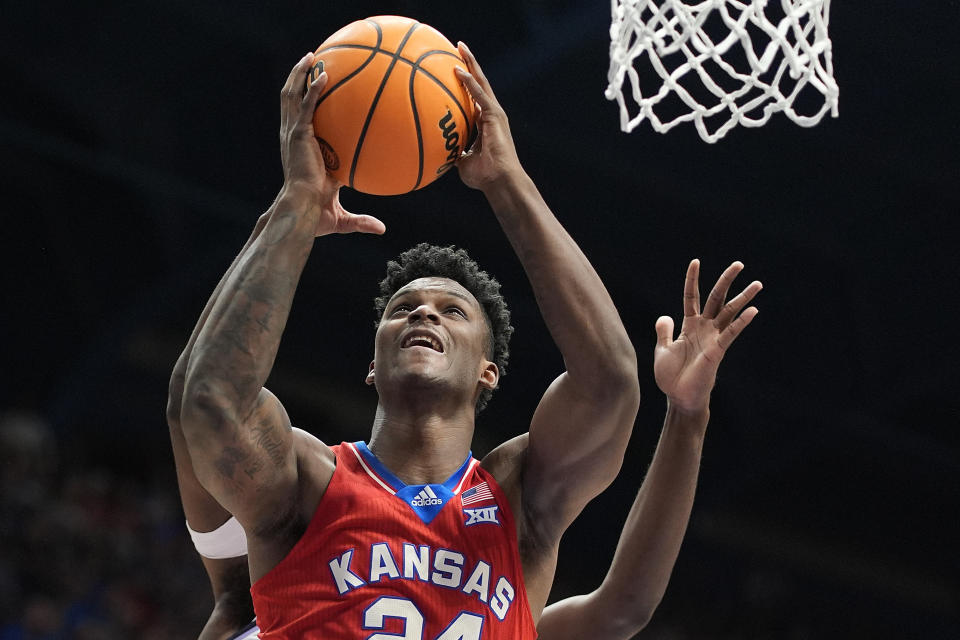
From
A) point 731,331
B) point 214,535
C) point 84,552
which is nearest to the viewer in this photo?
point 731,331

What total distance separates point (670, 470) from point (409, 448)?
73cm

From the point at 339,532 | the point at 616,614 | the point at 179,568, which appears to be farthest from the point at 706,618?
the point at 339,532

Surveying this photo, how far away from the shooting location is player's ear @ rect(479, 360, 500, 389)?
10.5 ft

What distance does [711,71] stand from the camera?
7168 millimetres

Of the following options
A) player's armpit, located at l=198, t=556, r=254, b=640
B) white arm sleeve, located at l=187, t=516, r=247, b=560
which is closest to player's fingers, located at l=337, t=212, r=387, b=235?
white arm sleeve, located at l=187, t=516, r=247, b=560

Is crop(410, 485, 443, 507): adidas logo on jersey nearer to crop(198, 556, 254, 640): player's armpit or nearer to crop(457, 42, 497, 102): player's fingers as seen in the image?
crop(198, 556, 254, 640): player's armpit

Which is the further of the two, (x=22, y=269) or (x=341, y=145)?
(x=22, y=269)

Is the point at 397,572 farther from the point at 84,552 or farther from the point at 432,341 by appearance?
the point at 84,552

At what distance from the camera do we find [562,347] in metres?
2.75

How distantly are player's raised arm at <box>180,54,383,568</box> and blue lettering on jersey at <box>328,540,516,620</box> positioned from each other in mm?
205

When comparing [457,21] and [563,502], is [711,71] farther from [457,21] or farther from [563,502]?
[563,502]

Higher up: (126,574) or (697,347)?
(126,574)

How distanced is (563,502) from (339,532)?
0.60 m

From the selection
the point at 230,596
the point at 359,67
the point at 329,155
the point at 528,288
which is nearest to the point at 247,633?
the point at 230,596
